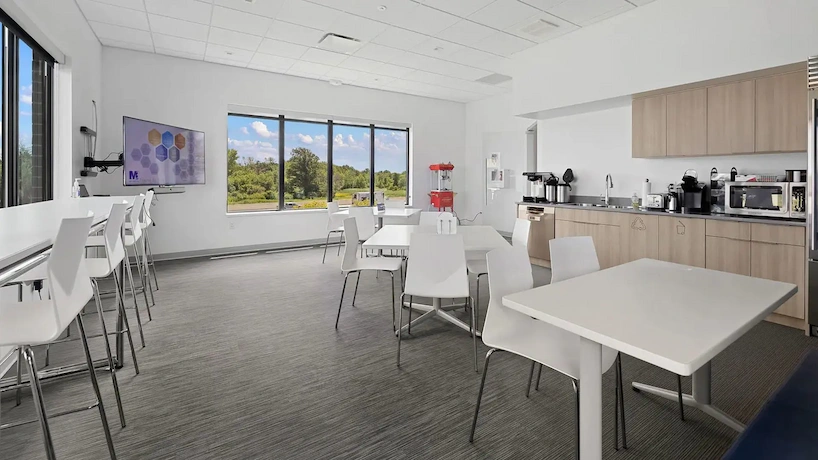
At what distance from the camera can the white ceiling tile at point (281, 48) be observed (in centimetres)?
587

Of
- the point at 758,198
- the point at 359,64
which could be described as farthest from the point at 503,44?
the point at 758,198

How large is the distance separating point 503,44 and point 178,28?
4.30m

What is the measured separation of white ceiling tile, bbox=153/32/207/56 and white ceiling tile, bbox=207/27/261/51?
0.30 m

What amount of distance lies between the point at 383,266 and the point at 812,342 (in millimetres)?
3468

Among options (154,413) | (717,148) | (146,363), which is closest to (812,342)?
(717,148)

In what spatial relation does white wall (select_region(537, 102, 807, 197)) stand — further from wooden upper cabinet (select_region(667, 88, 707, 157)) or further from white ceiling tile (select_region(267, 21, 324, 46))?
→ white ceiling tile (select_region(267, 21, 324, 46))

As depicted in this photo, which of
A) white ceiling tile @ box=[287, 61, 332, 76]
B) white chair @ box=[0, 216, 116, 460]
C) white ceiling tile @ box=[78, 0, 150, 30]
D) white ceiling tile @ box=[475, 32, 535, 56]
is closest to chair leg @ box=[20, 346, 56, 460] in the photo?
white chair @ box=[0, 216, 116, 460]

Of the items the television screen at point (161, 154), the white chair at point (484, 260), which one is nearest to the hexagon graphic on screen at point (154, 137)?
the television screen at point (161, 154)

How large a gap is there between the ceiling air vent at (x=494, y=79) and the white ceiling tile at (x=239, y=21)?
12.9ft

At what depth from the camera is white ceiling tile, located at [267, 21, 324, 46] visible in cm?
527

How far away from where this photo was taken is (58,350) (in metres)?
3.13

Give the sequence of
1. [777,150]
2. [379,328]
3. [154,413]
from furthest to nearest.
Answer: [777,150] < [379,328] < [154,413]

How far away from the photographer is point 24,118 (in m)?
3.97

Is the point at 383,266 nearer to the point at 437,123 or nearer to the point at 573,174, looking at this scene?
the point at 573,174
